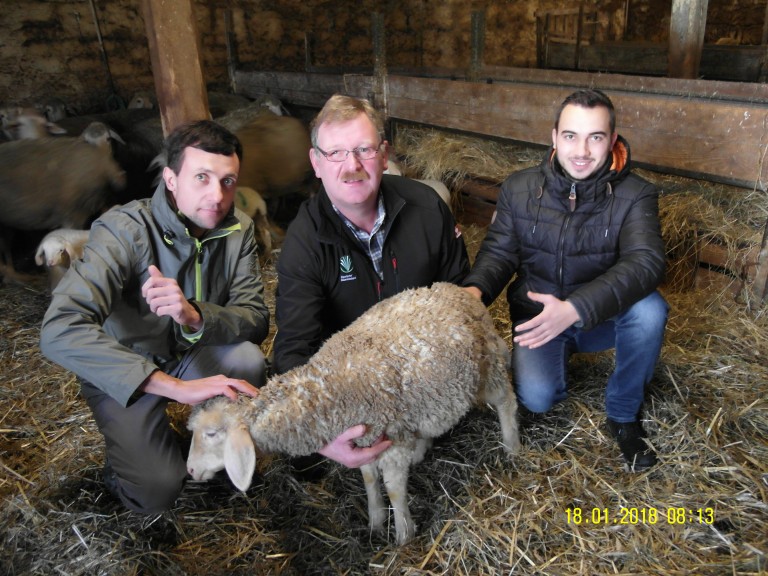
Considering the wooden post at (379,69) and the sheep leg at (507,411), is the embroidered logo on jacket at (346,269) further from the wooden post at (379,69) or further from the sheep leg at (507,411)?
the wooden post at (379,69)

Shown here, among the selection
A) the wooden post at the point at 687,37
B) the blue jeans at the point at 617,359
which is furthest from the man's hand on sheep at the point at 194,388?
the wooden post at the point at 687,37

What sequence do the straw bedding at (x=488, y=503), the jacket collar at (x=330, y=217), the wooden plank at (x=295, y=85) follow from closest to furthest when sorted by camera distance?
1. the straw bedding at (x=488, y=503)
2. the jacket collar at (x=330, y=217)
3. the wooden plank at (x=295, y=85)

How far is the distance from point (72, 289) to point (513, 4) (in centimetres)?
1234

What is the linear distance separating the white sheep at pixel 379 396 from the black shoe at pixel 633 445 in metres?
0.65

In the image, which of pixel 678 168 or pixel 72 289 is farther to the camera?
pixel 678 168

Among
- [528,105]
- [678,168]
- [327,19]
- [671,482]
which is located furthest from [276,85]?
[671,482]

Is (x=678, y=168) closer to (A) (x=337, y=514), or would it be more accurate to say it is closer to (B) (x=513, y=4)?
(A) (x=337, y=514)

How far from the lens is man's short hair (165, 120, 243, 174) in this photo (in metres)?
2.23

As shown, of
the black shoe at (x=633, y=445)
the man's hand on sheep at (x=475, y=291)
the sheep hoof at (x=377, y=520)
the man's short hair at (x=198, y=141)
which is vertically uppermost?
the man's short hair at (x=198, y=141)

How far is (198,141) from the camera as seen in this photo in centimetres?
223

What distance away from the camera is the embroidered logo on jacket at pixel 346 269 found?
7.82ft

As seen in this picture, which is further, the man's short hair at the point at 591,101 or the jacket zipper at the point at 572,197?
the jacket zipper at the point at 572,197

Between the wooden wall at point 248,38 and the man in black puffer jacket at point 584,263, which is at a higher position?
the wooden wall at point 248,38

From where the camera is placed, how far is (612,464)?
2.46m
